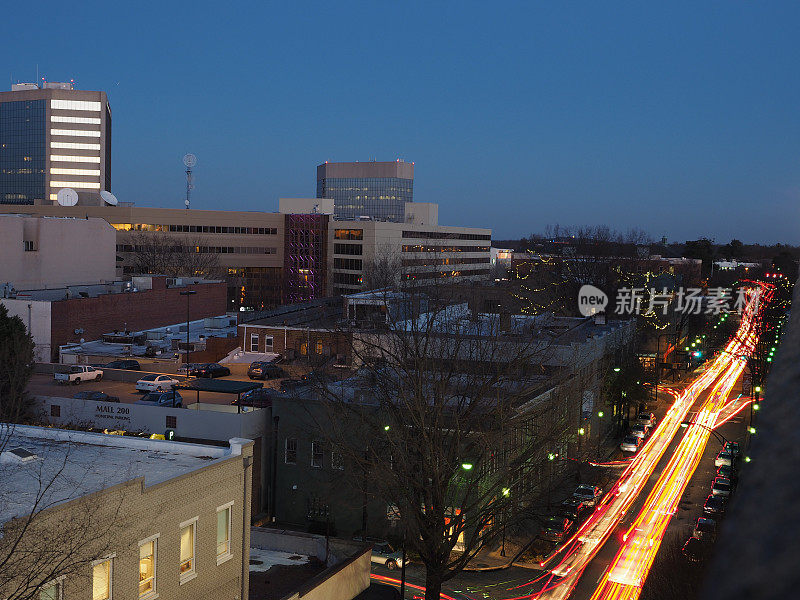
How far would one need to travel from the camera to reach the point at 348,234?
339 feet

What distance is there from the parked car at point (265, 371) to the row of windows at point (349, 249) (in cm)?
6355

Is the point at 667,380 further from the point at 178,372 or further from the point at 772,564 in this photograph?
the point at 772,564

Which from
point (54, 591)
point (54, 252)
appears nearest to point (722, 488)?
point (54, 591)

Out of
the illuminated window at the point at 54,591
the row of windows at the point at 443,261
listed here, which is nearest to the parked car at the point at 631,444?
the illuminated window at the point at 54,591

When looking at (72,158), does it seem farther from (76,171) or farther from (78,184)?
(78,184)

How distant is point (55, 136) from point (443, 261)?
81744 millimetres

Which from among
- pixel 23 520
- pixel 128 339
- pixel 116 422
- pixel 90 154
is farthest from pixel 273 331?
pixel 90 154

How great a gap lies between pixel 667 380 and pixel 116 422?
45112mm

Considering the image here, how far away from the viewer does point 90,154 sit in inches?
5856

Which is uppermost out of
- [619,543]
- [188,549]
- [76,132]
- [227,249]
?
[76,132]

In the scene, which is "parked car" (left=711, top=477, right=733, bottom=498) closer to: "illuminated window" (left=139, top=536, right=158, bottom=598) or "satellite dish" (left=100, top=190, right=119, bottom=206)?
"illuminated window" (left=139, top=536, right=158, bottom=598)

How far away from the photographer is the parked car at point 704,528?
23527mm

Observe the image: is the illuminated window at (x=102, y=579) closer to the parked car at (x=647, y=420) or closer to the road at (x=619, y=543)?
the road at (x=619, y=543)

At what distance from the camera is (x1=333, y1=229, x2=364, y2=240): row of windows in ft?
335
